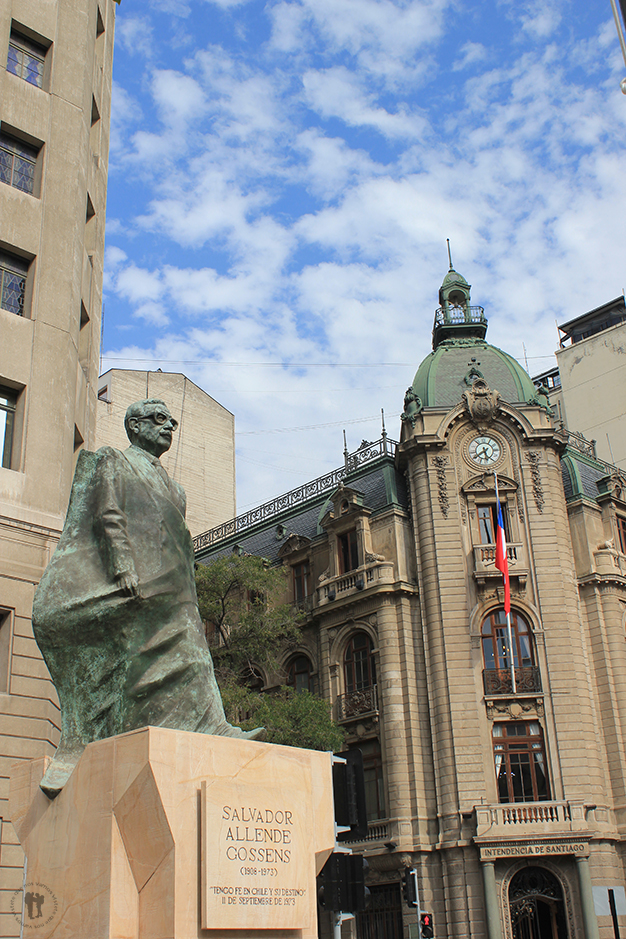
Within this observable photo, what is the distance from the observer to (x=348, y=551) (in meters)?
40.9

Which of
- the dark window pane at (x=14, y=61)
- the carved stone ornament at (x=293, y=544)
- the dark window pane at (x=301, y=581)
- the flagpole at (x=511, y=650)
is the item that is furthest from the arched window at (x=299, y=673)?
the dark window pane at (x=14, y=61)

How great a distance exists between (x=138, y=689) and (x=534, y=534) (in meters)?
31.9

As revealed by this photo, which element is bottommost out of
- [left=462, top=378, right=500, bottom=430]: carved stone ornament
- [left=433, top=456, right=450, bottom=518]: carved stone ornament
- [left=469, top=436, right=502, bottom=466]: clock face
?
[left=433, top=456, right=450, bottom=518]: carved stone ornament

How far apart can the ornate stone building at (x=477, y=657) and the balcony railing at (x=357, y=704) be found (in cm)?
10

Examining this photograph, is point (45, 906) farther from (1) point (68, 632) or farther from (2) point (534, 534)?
(2) point (534, 534)

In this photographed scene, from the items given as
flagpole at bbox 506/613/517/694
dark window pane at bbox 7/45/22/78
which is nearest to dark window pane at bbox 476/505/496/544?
flagpole at bbox 506/613/517/694

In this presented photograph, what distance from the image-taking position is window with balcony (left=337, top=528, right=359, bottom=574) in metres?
40.3

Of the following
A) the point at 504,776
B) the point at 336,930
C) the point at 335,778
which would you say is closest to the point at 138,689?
the point at 335,778

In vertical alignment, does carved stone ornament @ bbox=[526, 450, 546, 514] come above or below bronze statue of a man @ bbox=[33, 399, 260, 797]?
above

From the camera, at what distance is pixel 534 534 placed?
3753cm

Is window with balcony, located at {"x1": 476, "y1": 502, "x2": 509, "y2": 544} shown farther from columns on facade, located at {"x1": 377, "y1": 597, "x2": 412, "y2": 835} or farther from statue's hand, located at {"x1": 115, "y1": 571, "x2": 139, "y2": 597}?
statue's hand, located at {"x1": 115, "y1": 571, "x2": 139, "y2": 597}

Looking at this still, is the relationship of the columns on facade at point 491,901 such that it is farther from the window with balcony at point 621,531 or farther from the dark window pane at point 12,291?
the dark window pane at point 12,291

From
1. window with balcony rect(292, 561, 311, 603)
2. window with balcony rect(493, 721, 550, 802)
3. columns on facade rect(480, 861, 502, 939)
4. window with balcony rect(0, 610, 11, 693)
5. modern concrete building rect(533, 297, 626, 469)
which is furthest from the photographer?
modern concrete building rect(533, 297, 626, 469)

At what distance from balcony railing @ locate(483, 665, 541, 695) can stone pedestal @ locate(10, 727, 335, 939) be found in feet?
95.6
